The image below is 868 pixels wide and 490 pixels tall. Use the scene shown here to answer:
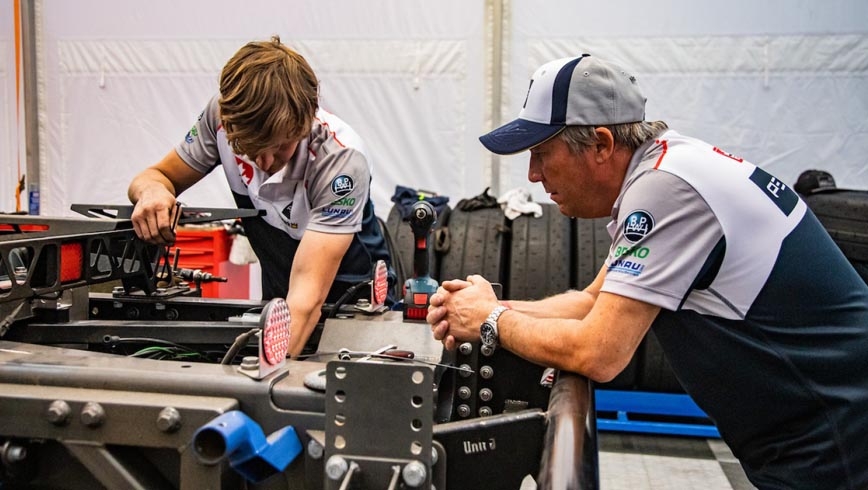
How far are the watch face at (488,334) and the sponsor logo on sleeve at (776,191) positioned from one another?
0.49 m

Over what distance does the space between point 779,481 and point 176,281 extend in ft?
4.78

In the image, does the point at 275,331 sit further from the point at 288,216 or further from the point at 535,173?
the point at 288,216

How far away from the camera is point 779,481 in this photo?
120cm

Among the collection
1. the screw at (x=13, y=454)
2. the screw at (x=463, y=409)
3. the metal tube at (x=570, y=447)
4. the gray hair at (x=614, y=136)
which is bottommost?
the screw at (x=463, y=409)

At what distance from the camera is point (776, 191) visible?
1220mm

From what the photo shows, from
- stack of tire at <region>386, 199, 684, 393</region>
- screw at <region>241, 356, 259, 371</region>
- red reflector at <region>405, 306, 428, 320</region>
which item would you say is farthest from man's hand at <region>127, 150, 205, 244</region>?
stack of tire at <region>386, 199, 684, 393</region>

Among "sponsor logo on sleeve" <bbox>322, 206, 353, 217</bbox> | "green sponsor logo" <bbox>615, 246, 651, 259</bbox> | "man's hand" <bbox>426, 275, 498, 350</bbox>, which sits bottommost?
"man's hand" <bbox>426, 275, 498, 350</bbox>

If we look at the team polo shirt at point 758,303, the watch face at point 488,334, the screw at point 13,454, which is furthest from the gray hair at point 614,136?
the screw at point 13,454

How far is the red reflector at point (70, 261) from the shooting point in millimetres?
1400

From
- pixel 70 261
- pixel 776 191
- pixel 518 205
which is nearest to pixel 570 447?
pixel 776 191

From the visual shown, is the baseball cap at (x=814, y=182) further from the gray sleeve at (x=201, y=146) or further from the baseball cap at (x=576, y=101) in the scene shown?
the gray sleeve at (x=201, y=146)

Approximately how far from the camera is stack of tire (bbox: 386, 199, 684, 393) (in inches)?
135

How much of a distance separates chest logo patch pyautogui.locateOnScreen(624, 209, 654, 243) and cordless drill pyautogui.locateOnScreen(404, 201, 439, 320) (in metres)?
0.49

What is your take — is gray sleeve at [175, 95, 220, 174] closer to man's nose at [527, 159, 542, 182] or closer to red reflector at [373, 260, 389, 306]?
red reflector at [373, 260, 389, 306]
